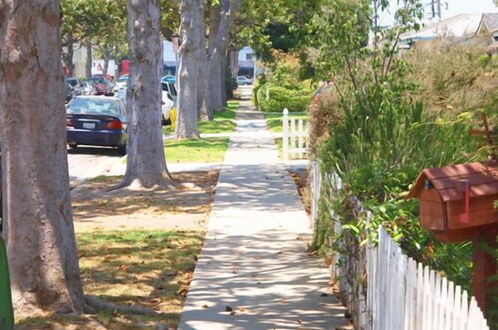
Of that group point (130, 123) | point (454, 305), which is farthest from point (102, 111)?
point (454, 305)

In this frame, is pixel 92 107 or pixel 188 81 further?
pixel 188 81

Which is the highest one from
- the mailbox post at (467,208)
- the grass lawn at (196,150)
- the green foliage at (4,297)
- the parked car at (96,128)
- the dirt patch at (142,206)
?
the mailbox post at (467,208)

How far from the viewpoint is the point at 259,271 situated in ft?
34.1

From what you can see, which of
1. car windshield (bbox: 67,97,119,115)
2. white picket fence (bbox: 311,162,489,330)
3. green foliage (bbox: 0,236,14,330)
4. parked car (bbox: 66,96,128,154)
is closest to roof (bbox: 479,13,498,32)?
car windshield (bbox: 67,97,119,115)

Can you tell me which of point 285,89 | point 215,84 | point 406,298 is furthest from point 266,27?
point 406,298

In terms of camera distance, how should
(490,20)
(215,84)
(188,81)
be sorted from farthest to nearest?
(215,84) < (490,20) < (188,81)

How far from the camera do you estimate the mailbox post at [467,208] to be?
506 centimetres

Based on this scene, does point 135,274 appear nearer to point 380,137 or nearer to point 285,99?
point 380,137

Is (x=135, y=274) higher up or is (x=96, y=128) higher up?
(x=96, y=128)

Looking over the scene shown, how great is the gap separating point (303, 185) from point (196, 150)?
775 centimetres

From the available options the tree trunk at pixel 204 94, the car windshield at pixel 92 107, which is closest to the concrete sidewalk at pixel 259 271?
the car windshield at pixel 92 107

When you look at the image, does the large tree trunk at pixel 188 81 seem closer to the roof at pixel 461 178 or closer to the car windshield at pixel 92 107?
the car windshield at pixel 92 107

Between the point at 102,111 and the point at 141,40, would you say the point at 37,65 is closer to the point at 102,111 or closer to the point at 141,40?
the point at 141,40

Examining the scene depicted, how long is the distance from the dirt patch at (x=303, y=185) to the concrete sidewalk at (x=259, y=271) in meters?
0.15
